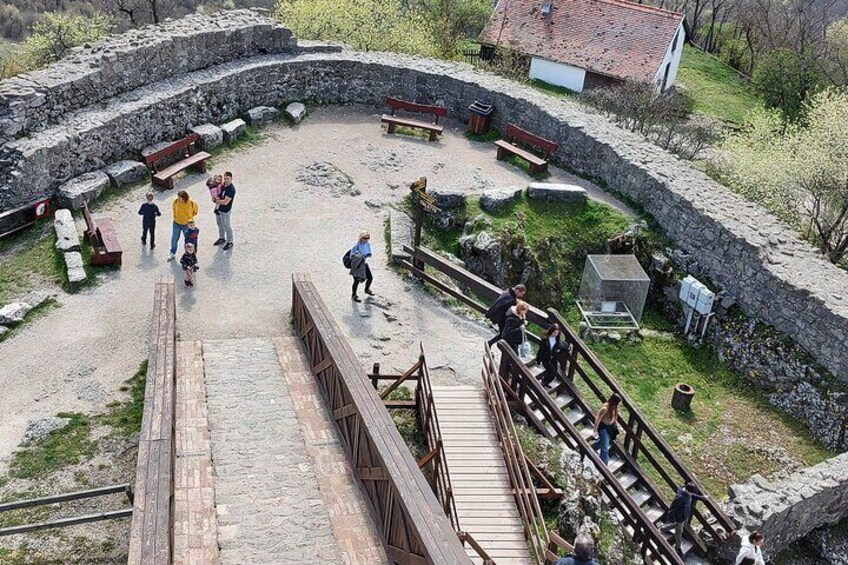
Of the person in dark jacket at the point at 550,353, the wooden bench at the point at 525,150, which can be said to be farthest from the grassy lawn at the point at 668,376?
the person in dark jacket at the point at 550,353

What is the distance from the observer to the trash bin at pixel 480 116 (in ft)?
66.1

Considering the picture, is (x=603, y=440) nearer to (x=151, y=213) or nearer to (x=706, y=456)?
(x=706, y=456)

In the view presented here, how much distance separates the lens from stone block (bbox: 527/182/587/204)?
58.0ft

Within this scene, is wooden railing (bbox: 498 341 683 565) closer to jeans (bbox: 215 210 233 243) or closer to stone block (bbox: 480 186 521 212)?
stone block (bbox: 480 186 521 212)

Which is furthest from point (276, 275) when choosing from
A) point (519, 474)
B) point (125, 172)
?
point (519, 474)

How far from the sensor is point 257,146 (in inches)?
742

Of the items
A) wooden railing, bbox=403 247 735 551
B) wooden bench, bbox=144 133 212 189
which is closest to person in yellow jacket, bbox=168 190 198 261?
wooden bench, bbox=144 133 212 189

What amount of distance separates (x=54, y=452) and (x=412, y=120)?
1232cm

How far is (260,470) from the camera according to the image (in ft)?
31.6

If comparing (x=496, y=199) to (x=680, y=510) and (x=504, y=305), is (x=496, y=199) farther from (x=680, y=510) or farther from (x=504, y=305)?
(x=680, y=510)

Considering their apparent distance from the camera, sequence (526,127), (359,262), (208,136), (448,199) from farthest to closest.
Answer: (526,127) → (208,136) → (448,199) → (359,262)

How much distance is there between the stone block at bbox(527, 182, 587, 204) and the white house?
20.0 m

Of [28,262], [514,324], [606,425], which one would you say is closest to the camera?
[606,425]

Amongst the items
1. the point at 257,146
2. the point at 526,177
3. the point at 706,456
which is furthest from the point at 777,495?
the point at 257,146
